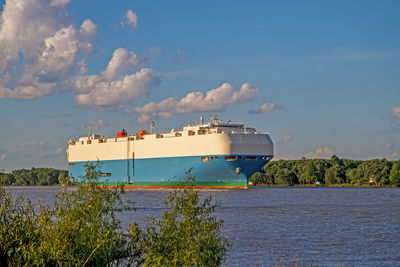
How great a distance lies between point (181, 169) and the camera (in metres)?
76.4

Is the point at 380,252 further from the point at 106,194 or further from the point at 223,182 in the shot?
the point at 223,182

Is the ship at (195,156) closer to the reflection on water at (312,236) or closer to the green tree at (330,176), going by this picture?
the reflection on water at (312,236)

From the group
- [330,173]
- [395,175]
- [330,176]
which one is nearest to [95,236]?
[395,175]

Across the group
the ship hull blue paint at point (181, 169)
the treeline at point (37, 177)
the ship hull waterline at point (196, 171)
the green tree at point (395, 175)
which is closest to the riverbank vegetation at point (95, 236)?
the ship hull blue paint at point (181, 169)

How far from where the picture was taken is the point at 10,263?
45.0ft

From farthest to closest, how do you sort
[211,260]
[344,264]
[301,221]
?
1. [301,221]
2. [344,264]
3. [211,260]

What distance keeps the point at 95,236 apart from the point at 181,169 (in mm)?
62186

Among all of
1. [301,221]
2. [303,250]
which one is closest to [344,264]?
[303,250]

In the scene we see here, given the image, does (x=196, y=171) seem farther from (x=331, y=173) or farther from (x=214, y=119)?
(x=331, y=173)

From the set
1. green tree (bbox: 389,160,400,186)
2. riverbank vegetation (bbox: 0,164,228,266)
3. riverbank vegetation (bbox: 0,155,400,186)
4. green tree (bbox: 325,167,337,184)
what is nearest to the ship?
riverbank vegetation (bbox: 0,155,400,186)

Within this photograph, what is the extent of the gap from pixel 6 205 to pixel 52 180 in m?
160

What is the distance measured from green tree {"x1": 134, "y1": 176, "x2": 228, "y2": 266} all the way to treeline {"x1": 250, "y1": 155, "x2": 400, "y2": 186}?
9641 cm

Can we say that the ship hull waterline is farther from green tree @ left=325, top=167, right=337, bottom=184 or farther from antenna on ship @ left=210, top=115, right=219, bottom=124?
green tree @ left=325, top=167, right=337, bottom=184

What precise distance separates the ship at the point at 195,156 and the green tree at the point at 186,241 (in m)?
53.1
